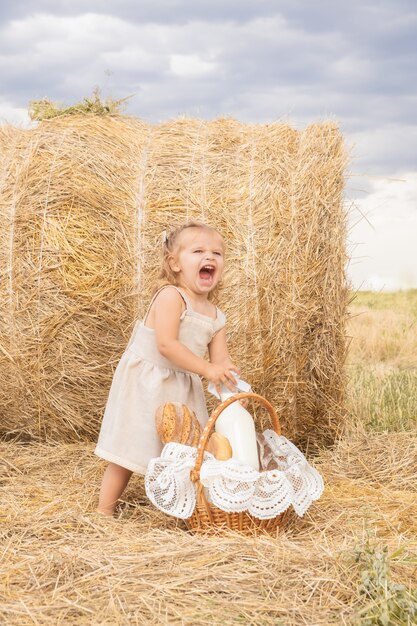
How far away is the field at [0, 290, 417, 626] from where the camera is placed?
8.42ft

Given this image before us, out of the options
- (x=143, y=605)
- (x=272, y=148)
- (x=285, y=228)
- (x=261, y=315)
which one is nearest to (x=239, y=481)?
(x=143, y=605)

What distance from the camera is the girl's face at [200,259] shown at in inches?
148

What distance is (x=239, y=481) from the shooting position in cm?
316

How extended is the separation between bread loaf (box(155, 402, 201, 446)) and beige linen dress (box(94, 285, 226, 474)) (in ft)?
0.69

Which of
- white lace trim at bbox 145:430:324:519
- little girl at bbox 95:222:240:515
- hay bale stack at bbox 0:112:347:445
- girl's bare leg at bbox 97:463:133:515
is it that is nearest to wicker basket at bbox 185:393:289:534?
white lace trim at bbox 145:430:324:519

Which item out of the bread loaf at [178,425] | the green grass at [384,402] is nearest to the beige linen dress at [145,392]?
the bread loaf at [178,425]

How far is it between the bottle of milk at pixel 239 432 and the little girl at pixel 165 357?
23 centimetres

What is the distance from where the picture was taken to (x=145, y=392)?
372cm

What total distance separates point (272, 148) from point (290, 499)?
1.99 m

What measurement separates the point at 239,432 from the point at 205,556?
0.58 meters

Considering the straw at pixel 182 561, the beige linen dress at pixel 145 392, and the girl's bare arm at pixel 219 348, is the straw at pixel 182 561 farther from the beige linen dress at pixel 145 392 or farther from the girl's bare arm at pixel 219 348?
the girl's bare arm at pixel 219 348

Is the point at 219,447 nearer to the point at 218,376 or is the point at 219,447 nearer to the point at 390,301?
the point at 218,376

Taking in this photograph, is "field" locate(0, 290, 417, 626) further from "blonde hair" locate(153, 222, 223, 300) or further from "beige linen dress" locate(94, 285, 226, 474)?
"blonde hair" locate(153, 222, 223, 300)

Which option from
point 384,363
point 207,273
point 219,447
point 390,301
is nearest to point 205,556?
point 219,447
